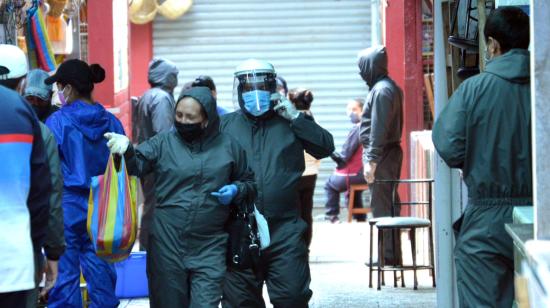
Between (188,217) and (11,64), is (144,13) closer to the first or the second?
(188,217)

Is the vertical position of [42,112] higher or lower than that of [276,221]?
higher

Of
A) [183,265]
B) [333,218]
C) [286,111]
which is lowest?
[333,218]

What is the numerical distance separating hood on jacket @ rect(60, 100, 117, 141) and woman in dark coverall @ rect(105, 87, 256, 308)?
1.18 meters

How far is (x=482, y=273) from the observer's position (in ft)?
23.2

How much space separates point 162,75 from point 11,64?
6984 mm

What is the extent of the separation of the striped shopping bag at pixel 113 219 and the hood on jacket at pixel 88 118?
729 millimetres

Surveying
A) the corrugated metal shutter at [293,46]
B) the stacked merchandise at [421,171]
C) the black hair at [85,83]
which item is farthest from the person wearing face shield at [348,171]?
the black hair at [85,83]

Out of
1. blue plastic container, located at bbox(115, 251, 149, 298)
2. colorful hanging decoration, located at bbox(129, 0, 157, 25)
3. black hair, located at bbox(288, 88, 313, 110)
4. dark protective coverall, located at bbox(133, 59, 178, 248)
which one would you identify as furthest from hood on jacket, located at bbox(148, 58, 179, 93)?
colorful hanging decoration, located at bbox(129, 0, 157, 25)

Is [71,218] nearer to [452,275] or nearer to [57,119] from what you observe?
[57,119]

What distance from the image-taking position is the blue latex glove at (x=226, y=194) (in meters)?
8.02

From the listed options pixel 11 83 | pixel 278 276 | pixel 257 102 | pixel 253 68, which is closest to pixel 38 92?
pixel 253 68

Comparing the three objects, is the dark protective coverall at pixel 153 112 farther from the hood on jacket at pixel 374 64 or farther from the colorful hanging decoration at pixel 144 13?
the colorful hanging decoration at pixel 144 13

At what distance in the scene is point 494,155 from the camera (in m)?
7.07

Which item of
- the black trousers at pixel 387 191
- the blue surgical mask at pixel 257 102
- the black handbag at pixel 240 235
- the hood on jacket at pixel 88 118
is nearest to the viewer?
the black handbag at pixel 240 235
